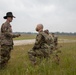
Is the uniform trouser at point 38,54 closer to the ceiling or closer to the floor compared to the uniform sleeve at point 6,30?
closer to the floor

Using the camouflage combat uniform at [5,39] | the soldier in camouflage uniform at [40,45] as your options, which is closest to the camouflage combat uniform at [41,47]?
the soldier in camouflage uniform at [40,45]

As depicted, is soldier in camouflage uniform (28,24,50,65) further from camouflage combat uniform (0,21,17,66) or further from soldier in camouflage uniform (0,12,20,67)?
camouflage combat uniform (0,21,17,66)

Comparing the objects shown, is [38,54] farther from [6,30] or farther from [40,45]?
[6,30]

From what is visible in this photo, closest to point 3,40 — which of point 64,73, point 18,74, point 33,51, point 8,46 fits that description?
point 8,46

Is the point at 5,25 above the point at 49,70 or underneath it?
above

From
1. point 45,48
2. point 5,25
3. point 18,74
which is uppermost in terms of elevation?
point 5,25

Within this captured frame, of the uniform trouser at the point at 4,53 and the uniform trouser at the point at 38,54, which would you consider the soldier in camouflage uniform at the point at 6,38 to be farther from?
the uniform trouser at the point at 38,54

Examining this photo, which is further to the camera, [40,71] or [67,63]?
[67,63]

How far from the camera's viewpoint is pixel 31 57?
9.45 metres

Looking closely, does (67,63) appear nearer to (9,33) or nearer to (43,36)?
(43,36)

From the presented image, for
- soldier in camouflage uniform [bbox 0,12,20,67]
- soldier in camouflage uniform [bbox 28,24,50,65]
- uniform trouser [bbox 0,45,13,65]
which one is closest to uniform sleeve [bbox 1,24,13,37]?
soldier in camouflage uniform [bbox 0,12,20,67]

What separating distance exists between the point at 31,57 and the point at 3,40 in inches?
44.2

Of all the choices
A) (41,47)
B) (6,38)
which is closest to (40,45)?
(41,47)

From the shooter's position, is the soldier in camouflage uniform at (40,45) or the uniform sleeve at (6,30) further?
the soldier in camouflage uniform at (40,45)
